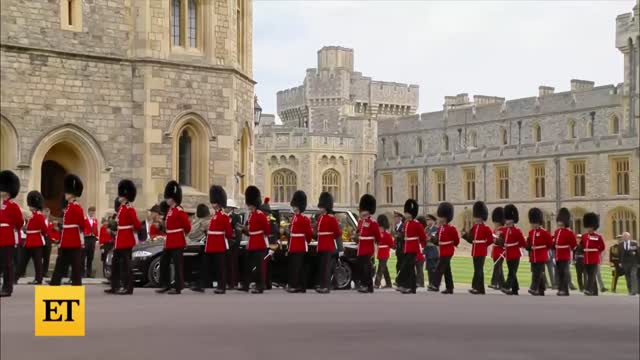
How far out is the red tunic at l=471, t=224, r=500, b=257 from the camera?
1625 centimetres

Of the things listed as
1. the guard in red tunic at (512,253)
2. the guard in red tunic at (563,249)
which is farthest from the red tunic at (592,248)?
the guard in red tunic at (512,253)

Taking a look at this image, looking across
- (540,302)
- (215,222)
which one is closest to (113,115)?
(215,222)

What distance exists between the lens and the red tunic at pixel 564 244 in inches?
650

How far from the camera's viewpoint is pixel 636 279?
19.1m

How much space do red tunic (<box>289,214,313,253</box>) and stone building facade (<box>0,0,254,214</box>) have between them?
21.9ft

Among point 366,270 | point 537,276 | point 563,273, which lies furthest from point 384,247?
point 563,273

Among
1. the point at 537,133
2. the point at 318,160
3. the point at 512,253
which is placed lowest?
the point at 512,253

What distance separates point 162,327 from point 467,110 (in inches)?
2264

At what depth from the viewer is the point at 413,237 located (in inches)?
631

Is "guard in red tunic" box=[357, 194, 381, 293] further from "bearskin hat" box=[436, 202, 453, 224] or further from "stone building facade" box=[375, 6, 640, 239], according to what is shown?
"stone building facade" box=[375, 6, 640, 239]

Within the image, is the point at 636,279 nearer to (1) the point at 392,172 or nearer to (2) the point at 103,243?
(2) the point at 103,243

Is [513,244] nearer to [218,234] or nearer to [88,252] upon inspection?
[218,234]

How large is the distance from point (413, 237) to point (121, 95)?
768cm

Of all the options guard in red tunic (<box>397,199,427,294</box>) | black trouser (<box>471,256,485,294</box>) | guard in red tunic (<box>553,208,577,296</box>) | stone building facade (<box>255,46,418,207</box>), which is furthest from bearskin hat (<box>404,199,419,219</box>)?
stone building facade (<box>255,46,418,207</box>)
